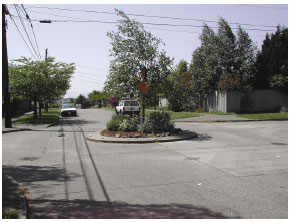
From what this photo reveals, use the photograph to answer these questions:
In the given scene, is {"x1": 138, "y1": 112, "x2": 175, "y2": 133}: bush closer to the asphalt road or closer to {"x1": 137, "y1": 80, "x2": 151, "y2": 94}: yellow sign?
{"x1": 137, "y1": 80, "x2": 151, "y2": 94}: yellow sign

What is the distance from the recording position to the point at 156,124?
13.0 metres

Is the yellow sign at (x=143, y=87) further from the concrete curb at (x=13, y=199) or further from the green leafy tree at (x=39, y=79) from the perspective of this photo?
the green leafy tree at (x=39, y=79)

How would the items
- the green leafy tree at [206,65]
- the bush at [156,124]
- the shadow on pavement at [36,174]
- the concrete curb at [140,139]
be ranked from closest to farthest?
the shadow on pavement at [36,174]
the concrete curb at [140,139]
the bush at [156,124]
the green leafy tree at [206,65]

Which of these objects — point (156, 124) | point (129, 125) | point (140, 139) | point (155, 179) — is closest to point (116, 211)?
point (155, 179)

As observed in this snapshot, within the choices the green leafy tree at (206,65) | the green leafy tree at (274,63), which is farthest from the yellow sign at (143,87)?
the green leafy tree at (274,63)

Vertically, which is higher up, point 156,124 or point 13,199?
A: point 156,124

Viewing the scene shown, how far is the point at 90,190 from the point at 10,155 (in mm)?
4861

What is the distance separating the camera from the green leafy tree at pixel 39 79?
2158 centimetres

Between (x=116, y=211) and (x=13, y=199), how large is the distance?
68.0 inches

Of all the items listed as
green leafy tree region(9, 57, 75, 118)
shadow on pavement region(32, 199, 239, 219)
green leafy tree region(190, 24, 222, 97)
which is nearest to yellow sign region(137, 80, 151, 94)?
shadow on pavement region(32, 199, 239, 219)

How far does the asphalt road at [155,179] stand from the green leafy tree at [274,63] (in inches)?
670

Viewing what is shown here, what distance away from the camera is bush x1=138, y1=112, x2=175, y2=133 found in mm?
12914

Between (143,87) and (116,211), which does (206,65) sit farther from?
(116,211)

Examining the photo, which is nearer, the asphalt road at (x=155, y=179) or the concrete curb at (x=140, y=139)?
the asphalt road at (x=155, y=179)
